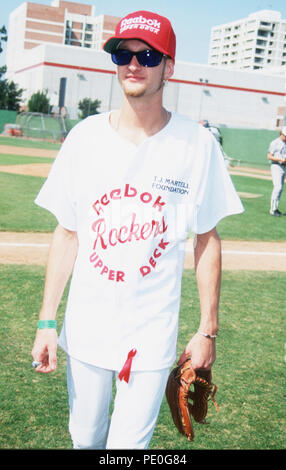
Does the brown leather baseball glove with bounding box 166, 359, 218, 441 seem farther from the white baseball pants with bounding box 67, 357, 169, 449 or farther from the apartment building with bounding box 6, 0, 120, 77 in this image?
the apartment building with bounding box 6, 0, 120, 77

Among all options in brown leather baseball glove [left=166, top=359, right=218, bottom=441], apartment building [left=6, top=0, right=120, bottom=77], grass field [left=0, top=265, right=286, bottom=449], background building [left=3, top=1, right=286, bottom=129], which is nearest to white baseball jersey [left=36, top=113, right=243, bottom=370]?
brown leather baseball glove [left=166, top=359, right=218, bottom=441]

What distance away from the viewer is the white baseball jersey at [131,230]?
219 centimetres

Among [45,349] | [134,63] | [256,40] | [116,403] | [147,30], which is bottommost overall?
[116,403]

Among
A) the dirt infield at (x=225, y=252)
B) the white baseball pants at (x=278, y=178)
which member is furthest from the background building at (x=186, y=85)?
the dirt infield at (x=225, y=252)

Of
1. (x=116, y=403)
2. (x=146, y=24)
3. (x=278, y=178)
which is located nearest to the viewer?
(x=146, y=24)

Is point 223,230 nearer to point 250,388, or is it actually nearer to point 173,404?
point 250,388

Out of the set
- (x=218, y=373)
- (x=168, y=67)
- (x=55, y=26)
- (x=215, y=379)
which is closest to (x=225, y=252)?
(x=218, y=373)

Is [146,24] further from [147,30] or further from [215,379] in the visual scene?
[215,379]

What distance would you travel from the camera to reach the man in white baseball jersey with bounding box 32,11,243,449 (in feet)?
7.18

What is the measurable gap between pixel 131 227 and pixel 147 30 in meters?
0.80

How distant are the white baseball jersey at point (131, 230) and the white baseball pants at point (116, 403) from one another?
0.07 m

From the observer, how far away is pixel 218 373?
181 inches

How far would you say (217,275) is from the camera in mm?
2385

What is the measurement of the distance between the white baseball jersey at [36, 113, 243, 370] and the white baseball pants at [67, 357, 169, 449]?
69 millimetres
